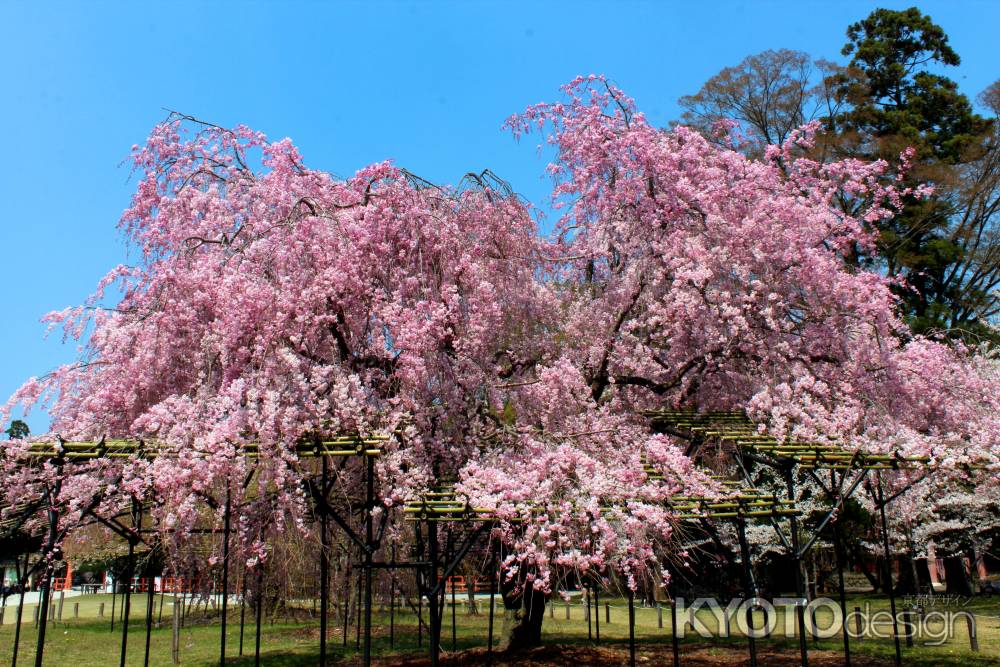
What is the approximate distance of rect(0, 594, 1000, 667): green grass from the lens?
13664 millimetres

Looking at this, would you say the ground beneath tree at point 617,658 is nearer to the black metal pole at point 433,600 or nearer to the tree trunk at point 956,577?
the black metal pole at point 433,600

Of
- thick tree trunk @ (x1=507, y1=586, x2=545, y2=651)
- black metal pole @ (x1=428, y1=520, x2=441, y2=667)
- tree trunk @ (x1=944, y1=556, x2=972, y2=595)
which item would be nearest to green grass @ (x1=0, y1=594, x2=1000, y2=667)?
thick tree trunk @ (x1=507, y1=586, x2=545, y2=651)

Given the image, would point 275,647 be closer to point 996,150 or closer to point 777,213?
point 777,213

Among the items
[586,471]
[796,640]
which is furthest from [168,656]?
[796,640]

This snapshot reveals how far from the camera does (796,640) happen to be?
15.5m

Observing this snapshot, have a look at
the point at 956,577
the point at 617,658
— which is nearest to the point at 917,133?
the point at 956,577

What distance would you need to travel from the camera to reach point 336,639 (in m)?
18.2

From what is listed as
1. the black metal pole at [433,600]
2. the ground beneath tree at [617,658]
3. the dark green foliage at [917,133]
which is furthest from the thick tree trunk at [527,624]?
the dark green foliage at [917,133]

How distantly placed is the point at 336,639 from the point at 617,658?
28.1ft

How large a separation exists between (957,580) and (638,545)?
21981mm

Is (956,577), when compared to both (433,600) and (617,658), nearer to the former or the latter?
(617,658)

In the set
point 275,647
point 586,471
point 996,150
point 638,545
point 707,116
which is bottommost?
point 275,647

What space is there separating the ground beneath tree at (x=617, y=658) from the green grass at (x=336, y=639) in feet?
2.61

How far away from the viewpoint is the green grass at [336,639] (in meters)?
13.7
